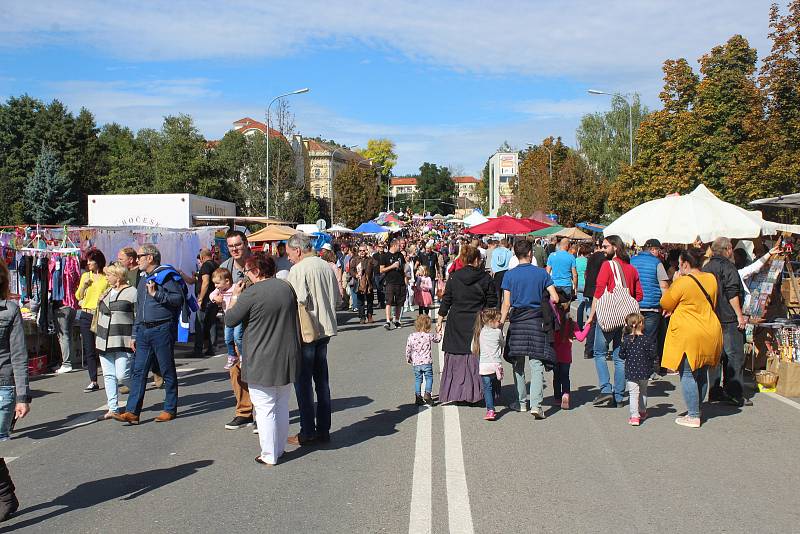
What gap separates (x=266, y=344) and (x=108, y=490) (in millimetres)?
1607

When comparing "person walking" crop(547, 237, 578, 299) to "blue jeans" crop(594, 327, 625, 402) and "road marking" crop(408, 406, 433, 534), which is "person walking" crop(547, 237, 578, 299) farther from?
"road marking" crop(408, 406, 433, 534)

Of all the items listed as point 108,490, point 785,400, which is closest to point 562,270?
point 785,400

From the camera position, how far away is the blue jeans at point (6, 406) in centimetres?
515

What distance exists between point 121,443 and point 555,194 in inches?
2106

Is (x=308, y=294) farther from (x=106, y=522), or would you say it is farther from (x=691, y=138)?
(x=691, y=138)

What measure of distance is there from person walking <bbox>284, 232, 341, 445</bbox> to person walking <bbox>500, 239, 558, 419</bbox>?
2137 millimetres

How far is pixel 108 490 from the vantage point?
5.83 metres

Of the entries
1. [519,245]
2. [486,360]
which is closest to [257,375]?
[486,360]

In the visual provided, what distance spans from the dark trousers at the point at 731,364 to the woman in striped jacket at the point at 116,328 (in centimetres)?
669

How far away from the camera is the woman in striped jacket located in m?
8.54

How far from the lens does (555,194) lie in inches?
2301

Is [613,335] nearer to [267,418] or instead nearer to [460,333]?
[460,333]

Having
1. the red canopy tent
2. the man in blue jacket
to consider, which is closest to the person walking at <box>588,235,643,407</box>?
the man in blue jacket

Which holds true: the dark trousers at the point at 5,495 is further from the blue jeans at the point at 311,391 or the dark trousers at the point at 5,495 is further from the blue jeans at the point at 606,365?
the blue jeans at the point at 606,365
